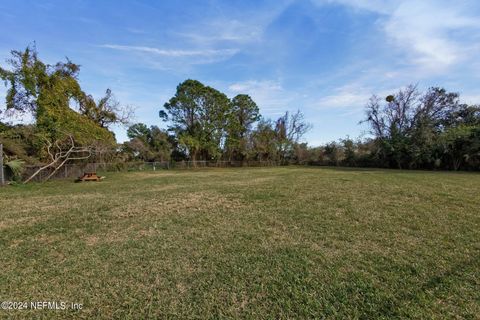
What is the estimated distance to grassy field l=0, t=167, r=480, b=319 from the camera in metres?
2.11

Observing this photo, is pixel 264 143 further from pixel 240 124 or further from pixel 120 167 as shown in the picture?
pixel 120 167

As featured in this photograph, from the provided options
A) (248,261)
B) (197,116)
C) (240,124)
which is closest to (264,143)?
(240,124)

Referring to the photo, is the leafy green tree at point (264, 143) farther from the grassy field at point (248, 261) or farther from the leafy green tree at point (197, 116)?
the grassy field at point (248, 261)

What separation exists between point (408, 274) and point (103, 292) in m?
3.07

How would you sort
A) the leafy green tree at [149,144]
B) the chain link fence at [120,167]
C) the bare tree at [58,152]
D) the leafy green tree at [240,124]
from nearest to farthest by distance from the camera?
the bare tree at [58,152] < the chain link fence at [120,167] < the leafy green tree at [149,144] < the leafy green tree at [240,124]

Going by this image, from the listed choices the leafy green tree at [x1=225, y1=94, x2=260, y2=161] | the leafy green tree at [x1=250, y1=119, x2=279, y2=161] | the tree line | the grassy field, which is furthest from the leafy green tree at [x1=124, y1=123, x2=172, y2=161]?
the grassy field

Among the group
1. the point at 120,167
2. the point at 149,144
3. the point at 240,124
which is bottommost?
the point at 120,167

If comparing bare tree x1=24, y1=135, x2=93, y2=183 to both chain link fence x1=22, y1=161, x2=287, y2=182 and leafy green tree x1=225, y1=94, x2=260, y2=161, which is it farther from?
leafy green tree x1=225, y1=94, x2=260, y2=161

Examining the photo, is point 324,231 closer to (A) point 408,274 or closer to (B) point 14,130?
(A) point 408,274

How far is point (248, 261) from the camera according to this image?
2955mm

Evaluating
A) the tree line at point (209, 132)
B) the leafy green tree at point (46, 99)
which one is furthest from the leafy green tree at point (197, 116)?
the leafy green tree at point (46, 99)

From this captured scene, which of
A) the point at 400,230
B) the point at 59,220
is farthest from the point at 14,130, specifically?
the point at 400,230

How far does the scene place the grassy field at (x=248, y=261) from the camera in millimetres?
2109

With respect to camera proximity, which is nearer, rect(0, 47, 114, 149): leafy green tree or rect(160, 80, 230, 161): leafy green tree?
rect(0, 47, 114, 149): leafy green tree
